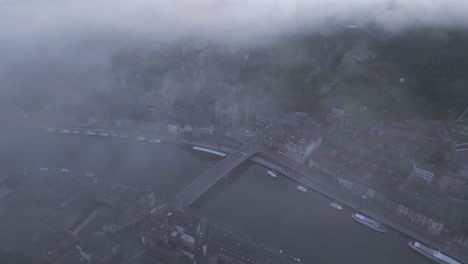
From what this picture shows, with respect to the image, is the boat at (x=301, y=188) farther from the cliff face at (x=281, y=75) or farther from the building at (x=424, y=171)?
the cliff face at (x=281, y=75)

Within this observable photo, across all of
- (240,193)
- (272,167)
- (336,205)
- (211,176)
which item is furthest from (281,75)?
(336,205)

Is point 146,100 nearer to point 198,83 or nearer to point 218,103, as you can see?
point 198,83

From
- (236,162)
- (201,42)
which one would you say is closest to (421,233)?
(236,162)

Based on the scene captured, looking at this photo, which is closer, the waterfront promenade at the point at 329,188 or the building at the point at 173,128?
the waterfront promenade at the point at 329,188

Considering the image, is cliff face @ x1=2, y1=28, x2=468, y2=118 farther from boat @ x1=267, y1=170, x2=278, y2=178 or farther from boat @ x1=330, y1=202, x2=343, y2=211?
boat @ x1=330, y1=202, x2=343, y2=211

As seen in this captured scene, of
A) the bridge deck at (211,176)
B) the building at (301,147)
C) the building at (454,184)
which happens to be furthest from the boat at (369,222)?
the bridge deck at (211,176)

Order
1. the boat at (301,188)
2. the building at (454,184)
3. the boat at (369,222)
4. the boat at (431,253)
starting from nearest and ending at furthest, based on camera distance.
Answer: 1. the boat at (431,253)
2. the boat at (369,222)
3. the building at (454,184)
4. the boat at (301,188)
